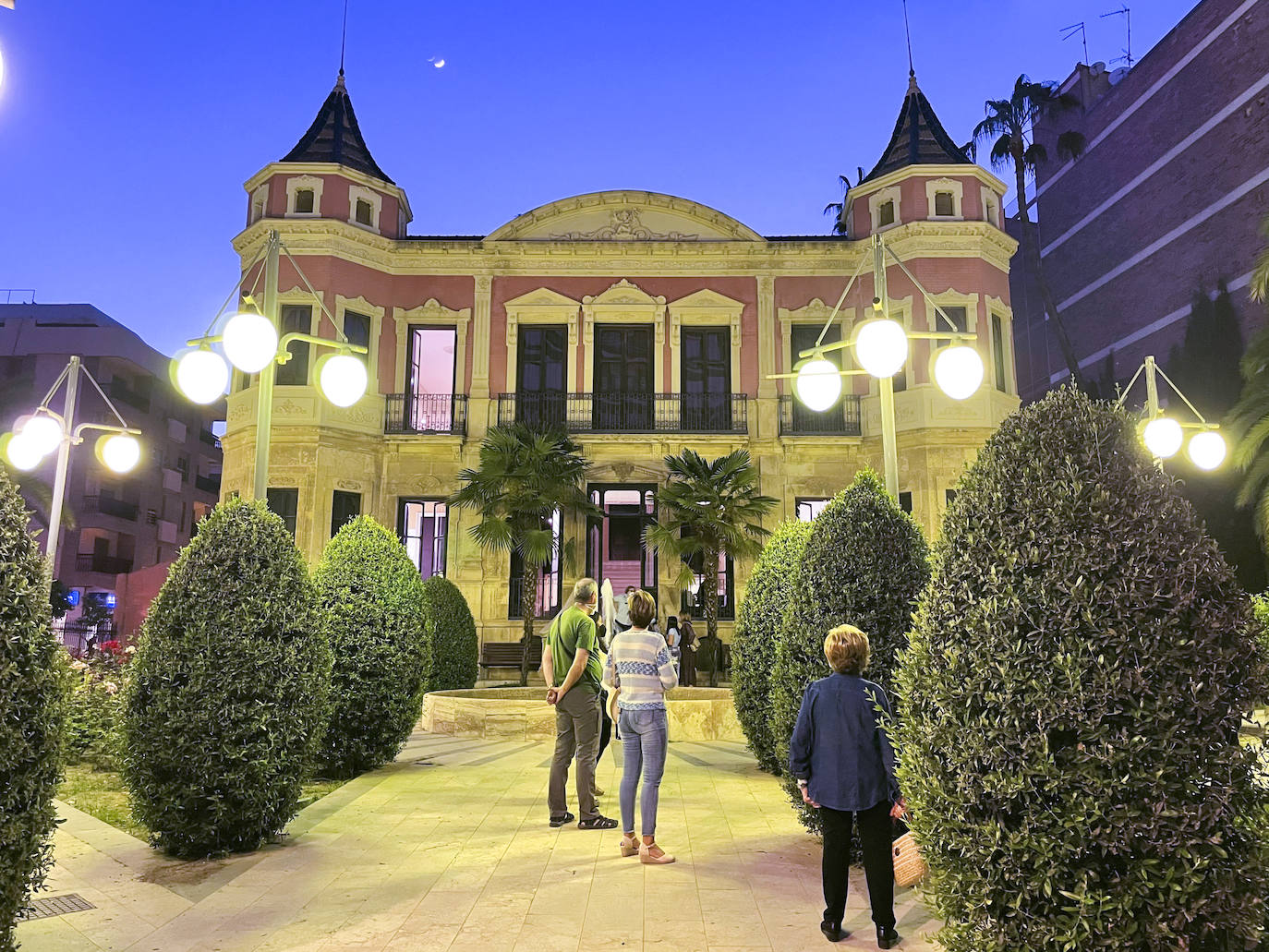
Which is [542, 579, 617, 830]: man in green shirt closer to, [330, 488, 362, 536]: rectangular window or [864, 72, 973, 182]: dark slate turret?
[330, 488, 362, 536]: rectangular window

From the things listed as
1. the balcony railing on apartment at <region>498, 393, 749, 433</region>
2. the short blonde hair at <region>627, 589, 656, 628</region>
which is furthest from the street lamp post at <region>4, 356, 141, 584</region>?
the balcony railing on apartment at <region>498, 393, 749, 433</region>

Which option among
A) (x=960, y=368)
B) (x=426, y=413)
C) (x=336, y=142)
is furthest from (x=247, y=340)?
(x=336, y=142)

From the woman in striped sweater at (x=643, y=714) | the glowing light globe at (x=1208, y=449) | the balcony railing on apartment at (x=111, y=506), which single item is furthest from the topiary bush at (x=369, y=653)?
the balcony railing on apartment at (x=111, y=506)

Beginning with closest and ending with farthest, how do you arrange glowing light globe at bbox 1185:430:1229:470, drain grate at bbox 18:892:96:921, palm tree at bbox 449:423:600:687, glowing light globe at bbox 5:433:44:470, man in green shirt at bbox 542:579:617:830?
drain grate at bbox 18:892:96:921
man in green shirt at bbox 542:579:617:830
glowing light globe at bbox 5:433:44:470
glowing light globe at bbox 1185:430:1229:470
palm tree at bbox 449:423:600:687

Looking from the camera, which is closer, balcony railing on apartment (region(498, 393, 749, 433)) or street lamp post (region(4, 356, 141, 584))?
street lamp post (region(4, 356, 141, 584))

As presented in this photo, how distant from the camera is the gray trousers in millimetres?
6441

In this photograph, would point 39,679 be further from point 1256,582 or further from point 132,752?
point 1256,582

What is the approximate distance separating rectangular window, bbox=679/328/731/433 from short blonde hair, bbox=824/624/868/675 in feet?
56.3

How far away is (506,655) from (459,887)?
1508cm

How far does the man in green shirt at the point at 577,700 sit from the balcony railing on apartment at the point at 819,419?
50.3ft

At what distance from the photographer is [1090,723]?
291cm

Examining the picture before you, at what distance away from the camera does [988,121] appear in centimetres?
3106

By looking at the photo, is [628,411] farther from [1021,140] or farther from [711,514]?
[1021,140]

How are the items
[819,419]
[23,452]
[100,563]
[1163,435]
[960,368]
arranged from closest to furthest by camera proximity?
[960,368] → [23,452] → [1163,435] → [819,419] → [100,563]
